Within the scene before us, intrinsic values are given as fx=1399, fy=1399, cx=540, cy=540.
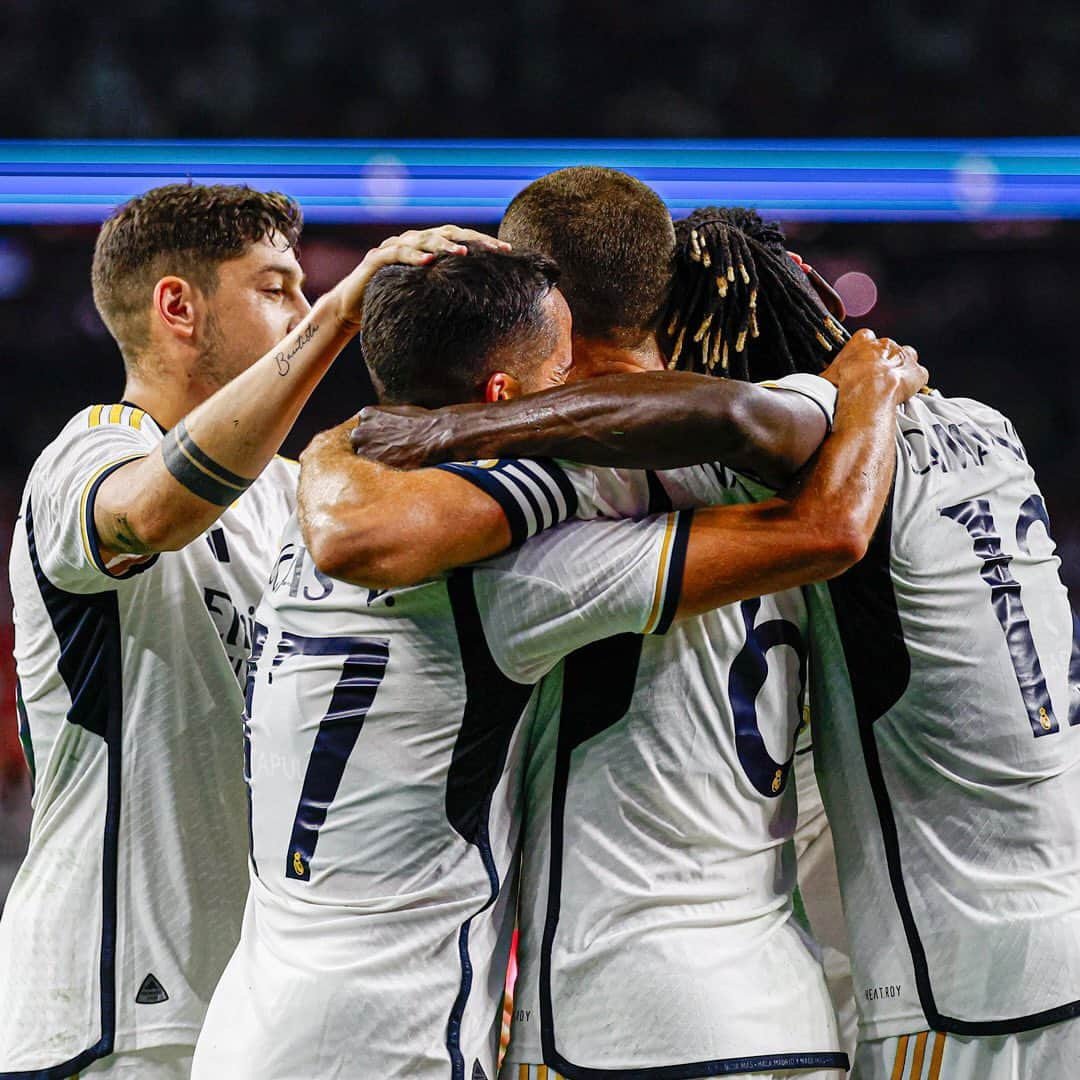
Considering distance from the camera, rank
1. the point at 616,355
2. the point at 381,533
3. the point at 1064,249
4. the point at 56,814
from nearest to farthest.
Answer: the point at 381,533 < the point at 616,355 < the point at 56,814 < the point at 1064,249

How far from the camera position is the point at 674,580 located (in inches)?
73.7

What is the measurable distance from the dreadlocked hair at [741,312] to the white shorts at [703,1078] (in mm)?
1091

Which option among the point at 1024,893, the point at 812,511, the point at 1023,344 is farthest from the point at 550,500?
the point at 1023,344

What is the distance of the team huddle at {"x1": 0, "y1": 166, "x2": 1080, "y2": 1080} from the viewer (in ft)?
6.19

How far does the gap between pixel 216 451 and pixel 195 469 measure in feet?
0.15

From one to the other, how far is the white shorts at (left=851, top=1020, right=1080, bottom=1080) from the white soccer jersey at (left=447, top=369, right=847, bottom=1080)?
0.12 meters

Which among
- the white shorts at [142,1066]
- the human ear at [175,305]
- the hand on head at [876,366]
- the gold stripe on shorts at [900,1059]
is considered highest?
the human ear at [175,305]

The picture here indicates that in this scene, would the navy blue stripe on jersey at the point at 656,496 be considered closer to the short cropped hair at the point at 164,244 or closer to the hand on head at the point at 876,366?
the hand on head at the point at 876,366

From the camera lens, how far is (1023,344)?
423 inches

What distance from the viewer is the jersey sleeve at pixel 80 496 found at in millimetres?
2439
